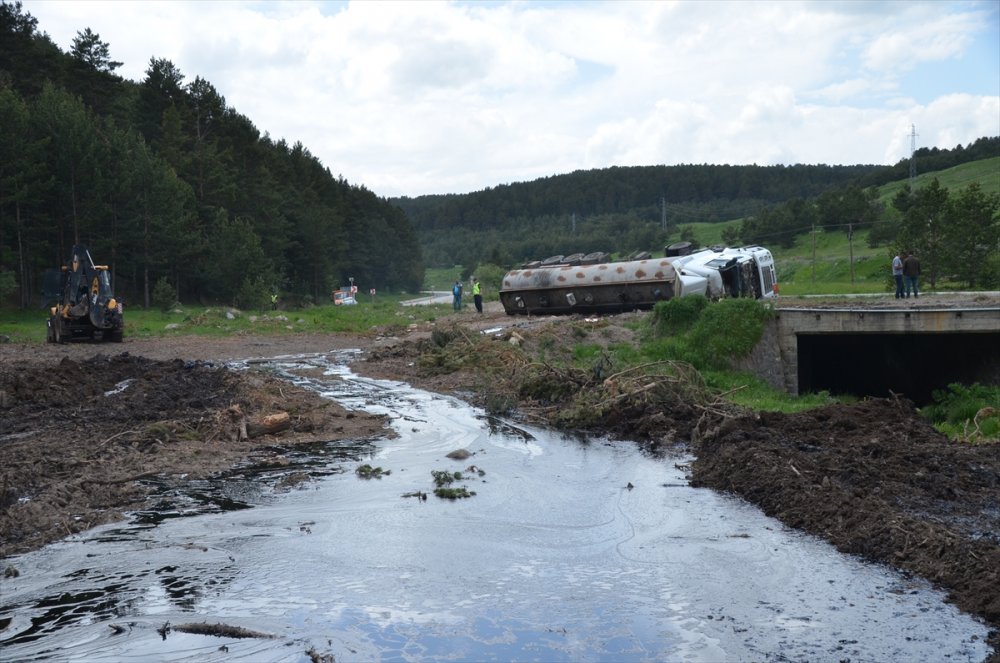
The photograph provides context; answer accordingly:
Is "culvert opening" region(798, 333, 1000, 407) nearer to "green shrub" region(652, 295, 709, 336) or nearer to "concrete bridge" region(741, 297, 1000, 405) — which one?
"concrete bridge" region(741, 297, 1000, 405)

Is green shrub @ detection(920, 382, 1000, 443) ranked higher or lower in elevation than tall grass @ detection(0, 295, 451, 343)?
lower

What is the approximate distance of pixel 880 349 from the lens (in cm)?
2541

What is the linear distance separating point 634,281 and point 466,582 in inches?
924

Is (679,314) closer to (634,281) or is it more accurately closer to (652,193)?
(634,281)

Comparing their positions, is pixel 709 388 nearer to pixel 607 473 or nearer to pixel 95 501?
pixel 607 473

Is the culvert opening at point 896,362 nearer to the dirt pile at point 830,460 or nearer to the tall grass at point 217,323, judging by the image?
the dirt pile at point 830,460

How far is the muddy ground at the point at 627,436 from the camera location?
10195 mm

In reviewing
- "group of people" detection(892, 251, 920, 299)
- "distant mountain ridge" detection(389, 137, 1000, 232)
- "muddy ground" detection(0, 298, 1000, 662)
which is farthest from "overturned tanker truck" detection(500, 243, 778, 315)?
"distant mountain ridge" detection(389, 137, 1000, 232)

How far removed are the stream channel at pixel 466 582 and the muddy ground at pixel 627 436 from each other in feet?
1.47

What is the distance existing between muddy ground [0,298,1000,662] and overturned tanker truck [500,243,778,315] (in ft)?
34.0

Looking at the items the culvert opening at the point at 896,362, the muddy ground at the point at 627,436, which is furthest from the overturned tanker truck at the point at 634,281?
the muddy ground at the point at 627,436

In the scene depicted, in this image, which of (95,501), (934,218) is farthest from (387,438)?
(934,218)

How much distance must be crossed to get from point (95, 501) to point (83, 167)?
34.8 m

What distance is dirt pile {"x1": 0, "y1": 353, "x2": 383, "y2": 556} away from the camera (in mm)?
11406
